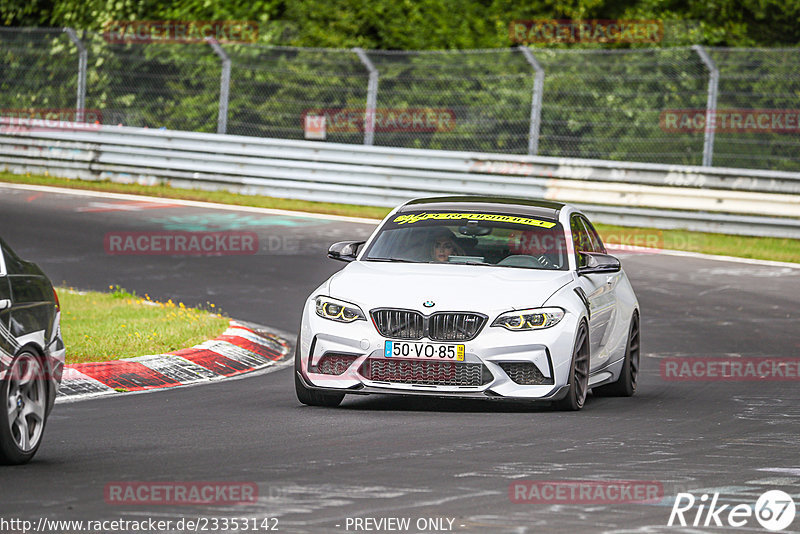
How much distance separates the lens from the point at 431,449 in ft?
27.0

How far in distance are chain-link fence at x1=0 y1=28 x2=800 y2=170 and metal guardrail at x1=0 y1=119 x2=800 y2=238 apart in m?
0.55

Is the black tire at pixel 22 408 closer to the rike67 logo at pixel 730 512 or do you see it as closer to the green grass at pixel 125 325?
the rike67 logo at pixel 730 512

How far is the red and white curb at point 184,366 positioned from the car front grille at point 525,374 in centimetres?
282

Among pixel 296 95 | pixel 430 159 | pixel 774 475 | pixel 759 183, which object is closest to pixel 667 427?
pixel 774 475

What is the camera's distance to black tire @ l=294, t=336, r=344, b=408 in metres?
10.1

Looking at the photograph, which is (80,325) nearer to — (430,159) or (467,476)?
(467,476)

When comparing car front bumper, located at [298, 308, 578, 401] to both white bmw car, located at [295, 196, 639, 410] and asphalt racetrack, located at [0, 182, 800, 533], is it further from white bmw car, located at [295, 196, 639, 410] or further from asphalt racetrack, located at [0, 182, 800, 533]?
asphalt racetrack, located at [0, 182, 800, 533]

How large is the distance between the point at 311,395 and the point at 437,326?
105 cm

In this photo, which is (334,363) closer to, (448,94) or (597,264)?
(597,264)

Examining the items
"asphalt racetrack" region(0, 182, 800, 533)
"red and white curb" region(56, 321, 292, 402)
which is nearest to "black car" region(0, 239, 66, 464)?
"asphalt racetrack" region(0, 182, 800, 533)

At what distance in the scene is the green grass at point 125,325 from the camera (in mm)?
11828

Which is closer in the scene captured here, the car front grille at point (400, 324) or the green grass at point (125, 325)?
the car front grille at point (400, 324)

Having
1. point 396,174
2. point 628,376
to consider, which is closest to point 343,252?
point 628,376

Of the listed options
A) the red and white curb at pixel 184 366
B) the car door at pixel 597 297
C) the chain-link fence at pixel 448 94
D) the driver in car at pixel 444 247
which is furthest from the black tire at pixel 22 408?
the chain-link fence at pixel 448 94
